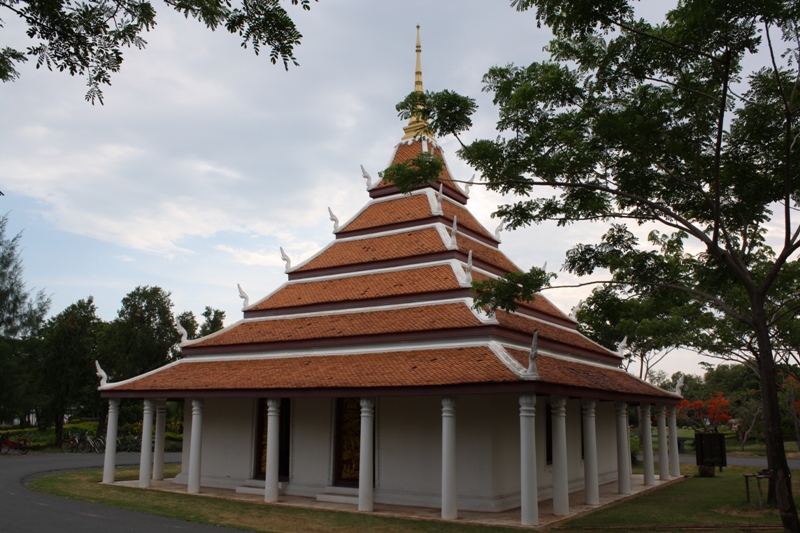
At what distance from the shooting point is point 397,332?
599 inches

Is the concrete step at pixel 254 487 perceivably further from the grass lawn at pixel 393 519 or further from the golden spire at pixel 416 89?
the golden spire at pixel 416 89

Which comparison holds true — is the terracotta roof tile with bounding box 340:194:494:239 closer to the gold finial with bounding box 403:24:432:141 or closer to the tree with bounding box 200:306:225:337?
the gold finial with bounding box 403:24:432:141

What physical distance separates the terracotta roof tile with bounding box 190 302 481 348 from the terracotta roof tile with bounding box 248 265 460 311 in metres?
0.49

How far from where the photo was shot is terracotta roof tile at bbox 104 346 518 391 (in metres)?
13.0

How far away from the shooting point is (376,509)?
13.9 m

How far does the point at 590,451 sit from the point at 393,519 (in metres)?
4.74

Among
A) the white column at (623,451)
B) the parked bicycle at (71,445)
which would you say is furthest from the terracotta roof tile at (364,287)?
the parked bicycle at (71,445)

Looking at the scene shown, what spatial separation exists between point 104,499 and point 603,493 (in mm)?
12391

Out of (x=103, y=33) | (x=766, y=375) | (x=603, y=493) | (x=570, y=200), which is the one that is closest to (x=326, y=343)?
(x=570, y=200)

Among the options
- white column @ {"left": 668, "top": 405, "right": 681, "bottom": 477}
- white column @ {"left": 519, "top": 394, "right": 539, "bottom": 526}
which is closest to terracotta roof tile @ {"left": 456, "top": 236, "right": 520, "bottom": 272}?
white column @ {"left": 519, "top": 394, "right": 539, "bottom": 526}

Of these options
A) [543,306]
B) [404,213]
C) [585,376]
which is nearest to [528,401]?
[585,376]

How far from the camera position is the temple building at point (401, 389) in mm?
13375

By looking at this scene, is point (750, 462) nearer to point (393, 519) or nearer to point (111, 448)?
point (393, 519)

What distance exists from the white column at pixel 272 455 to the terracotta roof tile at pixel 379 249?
5.26m
